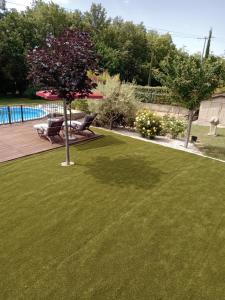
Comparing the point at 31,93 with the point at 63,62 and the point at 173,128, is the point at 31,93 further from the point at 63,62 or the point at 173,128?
the point at 63,62

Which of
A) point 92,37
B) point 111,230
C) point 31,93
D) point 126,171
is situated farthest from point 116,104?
point 31,93

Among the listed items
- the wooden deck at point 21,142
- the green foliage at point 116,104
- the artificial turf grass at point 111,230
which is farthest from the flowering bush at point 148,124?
the artificial turf grass at point 111,230

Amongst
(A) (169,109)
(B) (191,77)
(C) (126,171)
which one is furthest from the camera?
(A) (169,109)

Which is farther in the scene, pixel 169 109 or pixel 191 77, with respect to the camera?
pixel 169 109

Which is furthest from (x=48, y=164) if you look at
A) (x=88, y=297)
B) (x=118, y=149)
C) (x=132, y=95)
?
(x=132, y=95)

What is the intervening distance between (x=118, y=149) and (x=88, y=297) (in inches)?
255

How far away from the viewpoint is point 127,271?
3.79 m

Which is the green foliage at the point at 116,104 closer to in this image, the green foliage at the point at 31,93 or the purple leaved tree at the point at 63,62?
the purple leaved tree at the point at 63,62

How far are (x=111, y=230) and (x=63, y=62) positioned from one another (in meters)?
4.27

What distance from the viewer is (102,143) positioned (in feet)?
33.4

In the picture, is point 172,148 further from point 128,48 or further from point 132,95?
point 128,48

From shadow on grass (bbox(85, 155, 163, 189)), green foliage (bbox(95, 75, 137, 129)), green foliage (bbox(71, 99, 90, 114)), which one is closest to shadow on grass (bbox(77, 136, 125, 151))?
shadow on grass (bbox(85, 155, 163, 189))

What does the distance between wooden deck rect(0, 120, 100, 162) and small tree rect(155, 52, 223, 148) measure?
4007 mm

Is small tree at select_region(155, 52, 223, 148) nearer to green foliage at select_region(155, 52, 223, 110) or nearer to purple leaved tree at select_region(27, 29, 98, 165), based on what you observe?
green foliage at select_region(155, 52, 223, 110)
